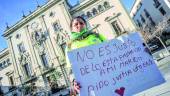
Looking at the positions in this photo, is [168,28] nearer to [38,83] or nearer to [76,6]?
[76,6]

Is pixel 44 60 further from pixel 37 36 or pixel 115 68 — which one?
pixel 115 68

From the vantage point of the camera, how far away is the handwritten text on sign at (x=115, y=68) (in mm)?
3580

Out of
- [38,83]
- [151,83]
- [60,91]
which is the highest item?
[38,83]

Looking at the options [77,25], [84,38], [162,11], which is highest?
[162,11]

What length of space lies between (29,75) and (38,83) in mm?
2256

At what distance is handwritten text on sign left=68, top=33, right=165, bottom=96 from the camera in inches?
141

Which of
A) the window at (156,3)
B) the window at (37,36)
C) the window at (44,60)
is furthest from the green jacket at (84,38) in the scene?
the window at (156,3)

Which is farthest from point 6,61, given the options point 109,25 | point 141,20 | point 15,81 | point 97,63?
point 97,63

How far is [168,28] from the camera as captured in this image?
125ft

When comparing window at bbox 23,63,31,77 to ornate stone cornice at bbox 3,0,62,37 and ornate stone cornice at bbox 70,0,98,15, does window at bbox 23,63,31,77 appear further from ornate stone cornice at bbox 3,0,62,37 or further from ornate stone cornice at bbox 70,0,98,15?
ornate stone cornice at bbox 70,0,98,15

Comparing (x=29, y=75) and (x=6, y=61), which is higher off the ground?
(x=6, y=61)

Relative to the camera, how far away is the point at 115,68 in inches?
150

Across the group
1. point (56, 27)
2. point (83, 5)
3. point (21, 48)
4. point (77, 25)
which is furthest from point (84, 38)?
point (21, 48)

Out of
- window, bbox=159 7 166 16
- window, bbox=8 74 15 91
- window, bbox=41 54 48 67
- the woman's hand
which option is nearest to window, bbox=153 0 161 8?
window, bbox=159 7 166 16
